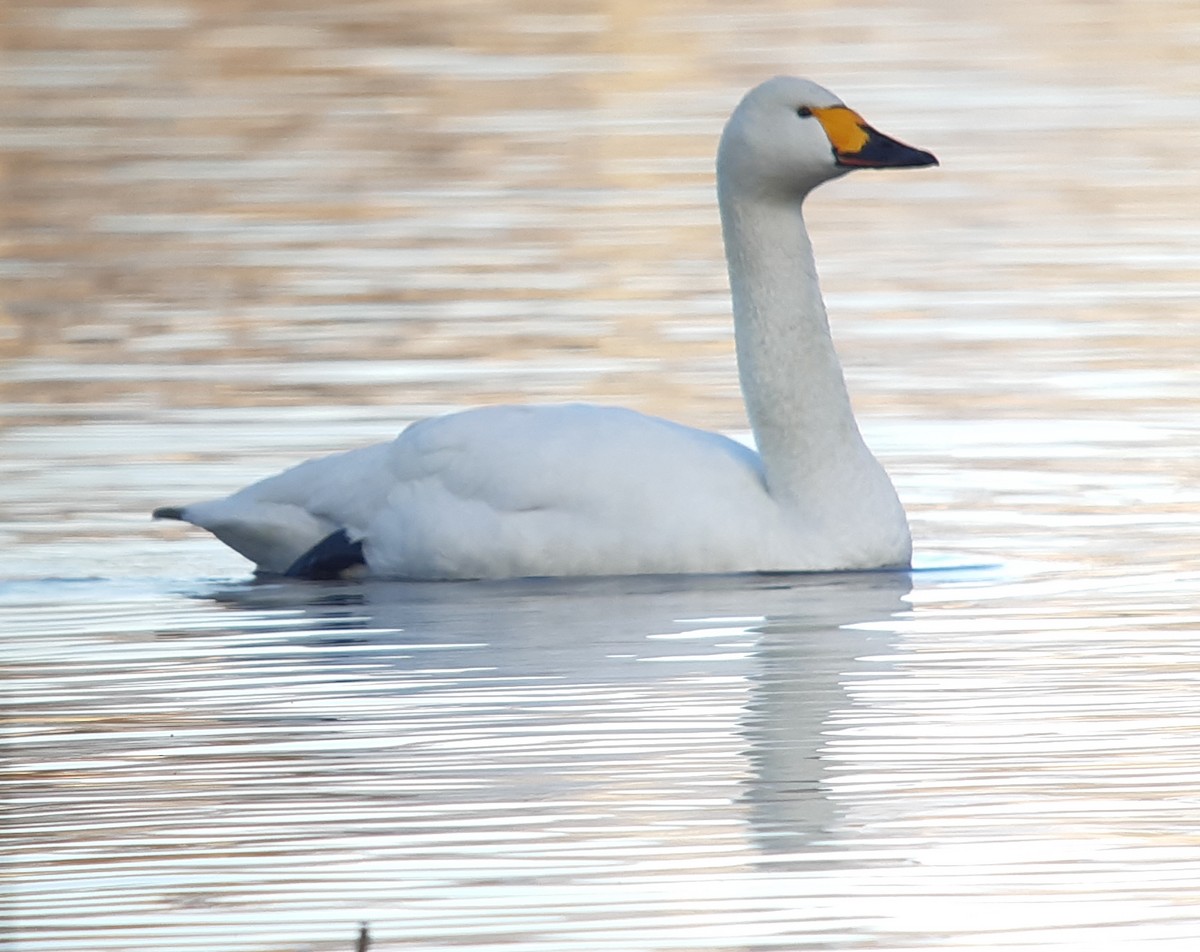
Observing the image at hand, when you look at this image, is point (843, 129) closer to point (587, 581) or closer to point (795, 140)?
point (795, 140)

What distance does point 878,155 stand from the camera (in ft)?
30.3

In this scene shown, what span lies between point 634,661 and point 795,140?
7.20 ft

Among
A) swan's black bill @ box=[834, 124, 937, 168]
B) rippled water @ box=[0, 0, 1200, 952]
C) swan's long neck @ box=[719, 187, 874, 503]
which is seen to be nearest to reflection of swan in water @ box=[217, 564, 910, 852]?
rippled water @ box=[0, 0, 1200, 952]

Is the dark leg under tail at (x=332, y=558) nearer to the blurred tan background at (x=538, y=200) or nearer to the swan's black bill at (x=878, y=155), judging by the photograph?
the swan's black bill at (x=878, y=155)

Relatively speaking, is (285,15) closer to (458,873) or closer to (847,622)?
(847,622)

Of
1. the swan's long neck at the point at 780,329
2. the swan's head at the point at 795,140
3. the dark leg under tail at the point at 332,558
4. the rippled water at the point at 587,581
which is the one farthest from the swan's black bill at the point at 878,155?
the dark leg under tail at the point at 332,558

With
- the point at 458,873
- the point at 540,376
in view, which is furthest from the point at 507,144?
the point at 458,873

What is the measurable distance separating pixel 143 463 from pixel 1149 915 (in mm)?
6122

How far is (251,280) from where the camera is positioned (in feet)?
49.6

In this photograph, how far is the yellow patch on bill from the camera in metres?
9.30

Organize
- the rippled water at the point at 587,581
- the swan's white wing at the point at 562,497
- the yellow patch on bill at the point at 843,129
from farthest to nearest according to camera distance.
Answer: the yellow patch on bill at the point at 843,129 < the swan's white wing at the point at 562,497 < the rippled water at the point at 587,581

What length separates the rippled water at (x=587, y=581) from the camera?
18.4 feet

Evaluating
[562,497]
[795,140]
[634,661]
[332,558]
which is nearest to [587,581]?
[562,497]

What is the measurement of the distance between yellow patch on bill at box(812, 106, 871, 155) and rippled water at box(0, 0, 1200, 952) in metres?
1.22
